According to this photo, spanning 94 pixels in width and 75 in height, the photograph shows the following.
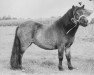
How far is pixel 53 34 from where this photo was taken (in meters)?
9.62

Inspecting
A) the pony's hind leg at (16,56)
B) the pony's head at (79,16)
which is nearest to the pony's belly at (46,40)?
the pony's hind leg at (16,56)

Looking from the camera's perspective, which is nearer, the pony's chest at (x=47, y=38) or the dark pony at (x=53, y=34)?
the dark pony at (x=53, y=34)

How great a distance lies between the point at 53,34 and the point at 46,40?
0.40 m

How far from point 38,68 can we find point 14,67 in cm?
98

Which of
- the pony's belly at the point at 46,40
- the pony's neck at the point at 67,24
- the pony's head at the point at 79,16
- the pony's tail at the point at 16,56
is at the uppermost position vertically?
the pony's head at the point at 79,16

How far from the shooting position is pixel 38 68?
9992mm

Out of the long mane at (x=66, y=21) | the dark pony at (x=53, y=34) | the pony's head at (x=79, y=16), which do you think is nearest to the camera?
the pony's head at (x=79, y=16)

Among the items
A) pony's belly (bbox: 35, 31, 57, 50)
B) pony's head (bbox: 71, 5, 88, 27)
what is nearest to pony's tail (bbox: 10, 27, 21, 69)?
pony's belly (bbox: 35, 31, 57, 50)

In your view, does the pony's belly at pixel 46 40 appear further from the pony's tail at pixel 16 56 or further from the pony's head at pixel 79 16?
the pony's head at pixel 79 16

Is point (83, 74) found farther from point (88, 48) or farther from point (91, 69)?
point (88, 48)

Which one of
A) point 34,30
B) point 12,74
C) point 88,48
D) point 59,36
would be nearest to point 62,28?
point 59,36

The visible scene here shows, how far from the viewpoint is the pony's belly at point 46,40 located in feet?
31.6

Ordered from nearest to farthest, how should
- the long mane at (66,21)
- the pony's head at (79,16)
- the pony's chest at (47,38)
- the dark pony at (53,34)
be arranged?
the pony's head at (79,16), the dark pony at (53,34), the long mane at (66,21), the pony's chest at (47,38)

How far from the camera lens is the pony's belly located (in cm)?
964
